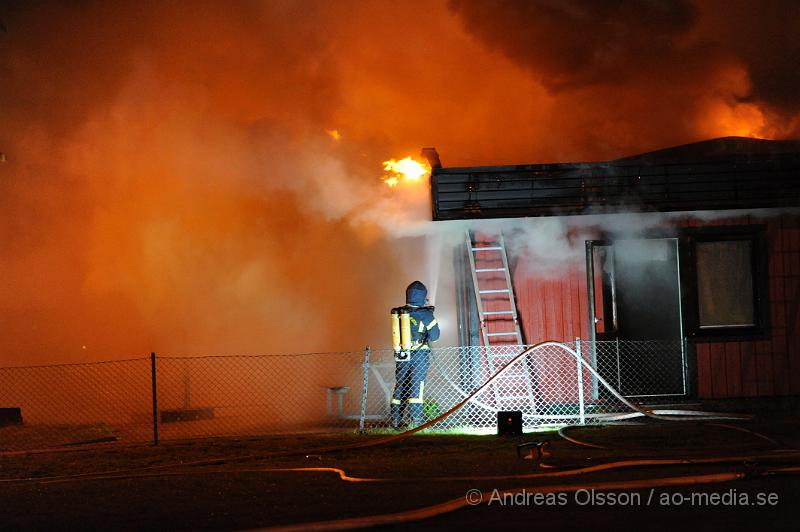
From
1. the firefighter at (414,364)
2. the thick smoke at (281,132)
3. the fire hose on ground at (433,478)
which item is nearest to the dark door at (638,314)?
the thick smoke at (281,132)

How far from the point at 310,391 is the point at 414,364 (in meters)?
3.81

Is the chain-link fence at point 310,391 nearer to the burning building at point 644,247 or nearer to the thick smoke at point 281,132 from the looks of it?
the burning building at point 644,247

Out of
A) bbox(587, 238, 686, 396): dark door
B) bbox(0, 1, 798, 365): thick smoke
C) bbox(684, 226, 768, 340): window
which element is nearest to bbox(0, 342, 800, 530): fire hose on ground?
bbox(587, 238, 686, 396): dark door

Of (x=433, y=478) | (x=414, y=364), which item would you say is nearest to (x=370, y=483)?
(x=433, y=478)

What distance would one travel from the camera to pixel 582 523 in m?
5.71

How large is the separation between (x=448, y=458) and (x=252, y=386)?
19.7 feet

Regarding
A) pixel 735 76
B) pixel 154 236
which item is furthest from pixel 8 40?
pixel 735 76

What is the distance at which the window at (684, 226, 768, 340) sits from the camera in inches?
453

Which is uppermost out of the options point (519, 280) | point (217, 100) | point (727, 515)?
point (217, 100)

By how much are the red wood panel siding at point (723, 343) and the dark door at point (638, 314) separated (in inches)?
10.8

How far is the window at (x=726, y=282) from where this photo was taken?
37.8 feet

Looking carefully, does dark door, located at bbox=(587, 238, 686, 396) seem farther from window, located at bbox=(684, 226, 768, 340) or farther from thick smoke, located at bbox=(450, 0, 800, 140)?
thick smoke, located at bbox=(450, 0, 800, 140)

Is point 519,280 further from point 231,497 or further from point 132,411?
point 132,411

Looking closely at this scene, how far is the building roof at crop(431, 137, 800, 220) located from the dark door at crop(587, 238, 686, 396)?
684 millimetres
